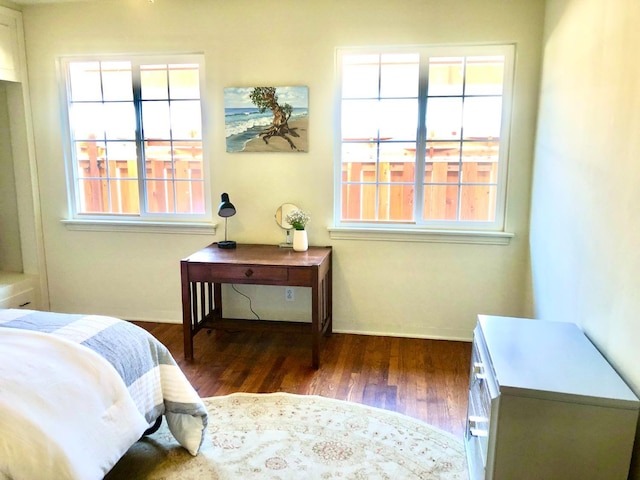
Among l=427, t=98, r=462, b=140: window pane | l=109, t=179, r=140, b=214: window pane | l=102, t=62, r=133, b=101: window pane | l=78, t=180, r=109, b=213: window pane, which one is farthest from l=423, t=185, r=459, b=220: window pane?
l=78, t=180, r=109, b=213: window pane

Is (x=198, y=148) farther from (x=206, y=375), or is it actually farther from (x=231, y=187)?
(x=206, y=375)

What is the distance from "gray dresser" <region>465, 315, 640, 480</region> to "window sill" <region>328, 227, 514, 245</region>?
1.70 meters

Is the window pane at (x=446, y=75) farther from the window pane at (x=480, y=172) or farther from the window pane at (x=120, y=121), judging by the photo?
the window pane at (x=120, y=121)

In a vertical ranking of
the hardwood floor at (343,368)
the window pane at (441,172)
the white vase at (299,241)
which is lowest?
the hardwood floor at (343,368)

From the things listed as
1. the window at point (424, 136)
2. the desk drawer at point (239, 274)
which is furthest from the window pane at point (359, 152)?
the desk drawer at point (239, 274)

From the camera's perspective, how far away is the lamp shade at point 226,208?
3.30m

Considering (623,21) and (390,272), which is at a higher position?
(623,21)

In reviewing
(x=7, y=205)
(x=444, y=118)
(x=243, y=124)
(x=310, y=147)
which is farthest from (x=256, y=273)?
(x=7, y=205)

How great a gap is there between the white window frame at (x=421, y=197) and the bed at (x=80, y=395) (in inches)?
69.9

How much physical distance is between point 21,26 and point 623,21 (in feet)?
13.0

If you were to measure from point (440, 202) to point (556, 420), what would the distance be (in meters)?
2.14

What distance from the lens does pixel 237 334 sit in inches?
142

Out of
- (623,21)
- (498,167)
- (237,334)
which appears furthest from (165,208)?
(623,21)

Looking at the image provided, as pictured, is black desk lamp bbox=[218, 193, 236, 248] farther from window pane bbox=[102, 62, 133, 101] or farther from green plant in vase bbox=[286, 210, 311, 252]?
window pane bbox=[102, 62, 133, 101]
